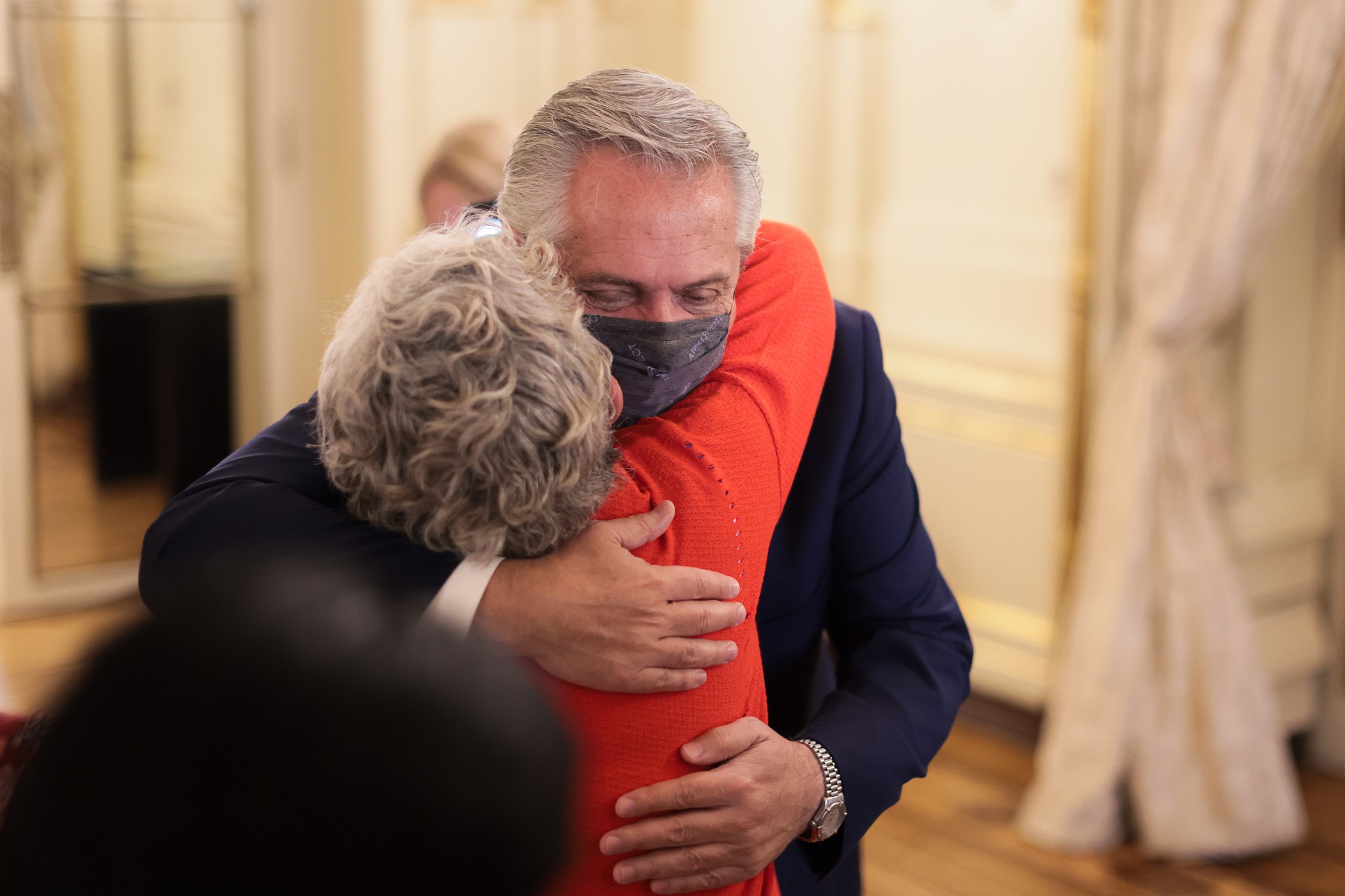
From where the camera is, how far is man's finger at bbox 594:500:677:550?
0.94 meters

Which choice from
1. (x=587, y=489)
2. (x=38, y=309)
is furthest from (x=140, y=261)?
(x=587, y=489)

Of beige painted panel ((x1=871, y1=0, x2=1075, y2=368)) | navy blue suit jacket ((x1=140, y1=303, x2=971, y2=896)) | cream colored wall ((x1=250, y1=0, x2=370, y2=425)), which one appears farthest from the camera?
cream colored wall ((x1=250, y1=0, x2=370, y2=425))

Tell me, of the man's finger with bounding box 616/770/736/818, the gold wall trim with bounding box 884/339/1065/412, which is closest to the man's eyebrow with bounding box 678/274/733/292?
the man's finger with bounding box 616/770/736/818

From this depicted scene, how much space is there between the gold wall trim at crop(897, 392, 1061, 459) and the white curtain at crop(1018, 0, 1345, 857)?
1.47 ft

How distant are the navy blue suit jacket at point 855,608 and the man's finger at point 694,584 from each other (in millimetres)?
274

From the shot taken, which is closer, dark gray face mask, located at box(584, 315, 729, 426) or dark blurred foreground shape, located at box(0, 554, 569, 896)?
dark blurred foreground shape, located at box(0, 554, 569, 896)

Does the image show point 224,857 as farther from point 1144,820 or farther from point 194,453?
point 194,453

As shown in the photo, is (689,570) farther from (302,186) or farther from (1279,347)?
(302,186)

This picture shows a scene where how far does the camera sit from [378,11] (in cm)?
446

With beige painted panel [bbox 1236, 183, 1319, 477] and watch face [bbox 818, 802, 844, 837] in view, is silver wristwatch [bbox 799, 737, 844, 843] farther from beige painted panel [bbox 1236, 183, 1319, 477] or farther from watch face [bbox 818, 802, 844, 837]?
beige painted panel [bbox 1236, 183, 1319, 477]

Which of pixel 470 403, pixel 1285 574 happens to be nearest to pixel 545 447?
pixel 470 403

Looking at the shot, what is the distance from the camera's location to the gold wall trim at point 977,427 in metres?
3.42

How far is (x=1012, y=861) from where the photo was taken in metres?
2.93

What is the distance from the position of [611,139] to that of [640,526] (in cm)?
34
